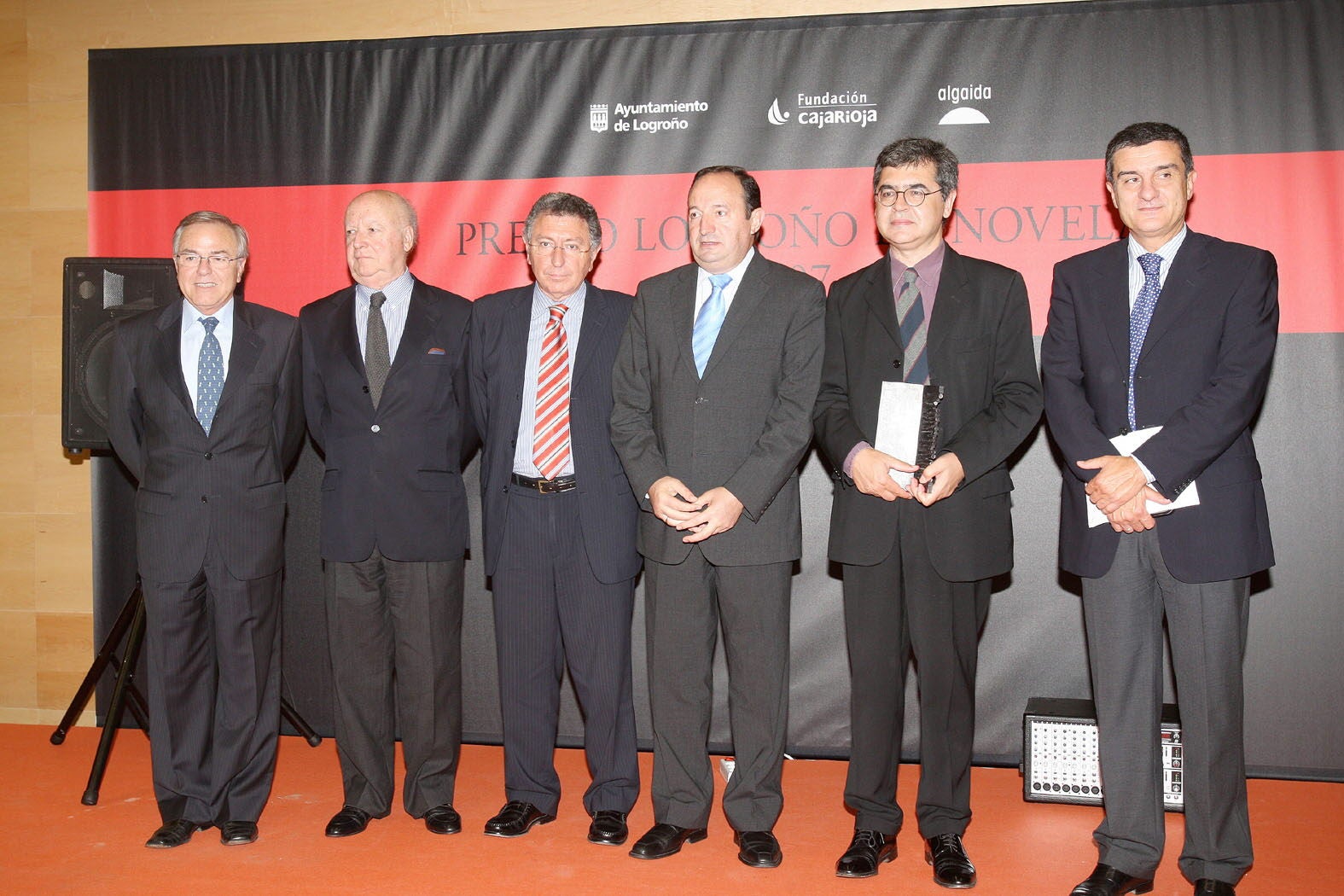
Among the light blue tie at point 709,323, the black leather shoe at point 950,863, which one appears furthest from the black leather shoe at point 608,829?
the light blue tie at point 709,323

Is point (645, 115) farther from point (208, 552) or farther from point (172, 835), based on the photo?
point (172, 835)

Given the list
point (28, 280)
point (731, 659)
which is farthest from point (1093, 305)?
point (28, 280)

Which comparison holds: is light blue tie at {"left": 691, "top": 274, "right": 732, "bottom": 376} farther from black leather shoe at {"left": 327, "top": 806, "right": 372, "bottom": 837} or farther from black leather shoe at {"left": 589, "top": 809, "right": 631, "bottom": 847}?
black leather shoe at {"left": 327, "top": 806, "right": 372, "bottom": 837}

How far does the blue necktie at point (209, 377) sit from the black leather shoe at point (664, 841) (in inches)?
72.9

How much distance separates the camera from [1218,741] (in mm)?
2889

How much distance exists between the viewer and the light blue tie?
325 centimetres

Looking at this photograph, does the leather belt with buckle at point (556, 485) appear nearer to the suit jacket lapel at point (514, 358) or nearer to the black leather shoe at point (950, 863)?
the suit jacket lapel at point (514, 358)

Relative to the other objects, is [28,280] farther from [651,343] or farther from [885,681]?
[885,681]

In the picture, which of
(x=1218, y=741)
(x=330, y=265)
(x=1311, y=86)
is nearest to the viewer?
(x=1218, y=741)

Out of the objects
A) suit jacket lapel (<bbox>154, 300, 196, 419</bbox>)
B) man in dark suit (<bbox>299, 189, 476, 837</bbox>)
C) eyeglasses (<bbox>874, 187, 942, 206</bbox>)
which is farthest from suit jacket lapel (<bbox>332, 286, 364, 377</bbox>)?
eyeglasses (<bbox>874, 187, 942, 206</bbox>)

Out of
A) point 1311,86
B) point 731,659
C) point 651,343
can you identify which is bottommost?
point 731,659

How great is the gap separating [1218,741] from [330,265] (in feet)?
12.2

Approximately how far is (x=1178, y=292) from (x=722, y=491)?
1.35 meters

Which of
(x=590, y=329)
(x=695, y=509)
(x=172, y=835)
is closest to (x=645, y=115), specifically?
(x=590, y=329)
